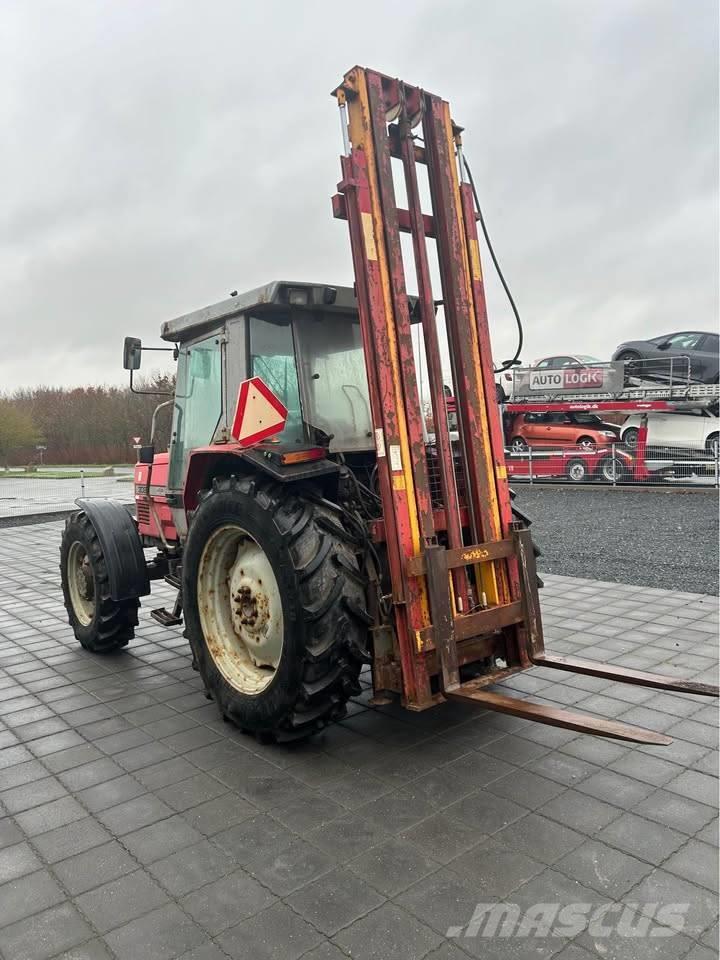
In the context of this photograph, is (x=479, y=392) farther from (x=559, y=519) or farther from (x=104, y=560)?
(x=559, y=519)

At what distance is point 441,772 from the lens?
3.30m

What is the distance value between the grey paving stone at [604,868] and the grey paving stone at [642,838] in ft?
0.16

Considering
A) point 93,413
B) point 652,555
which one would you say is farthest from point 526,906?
point 93,413

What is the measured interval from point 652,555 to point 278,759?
21.9 ft

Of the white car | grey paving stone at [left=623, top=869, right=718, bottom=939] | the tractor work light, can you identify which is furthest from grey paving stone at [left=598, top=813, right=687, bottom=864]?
the white car

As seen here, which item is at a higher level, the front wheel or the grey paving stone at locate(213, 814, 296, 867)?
the front wheel

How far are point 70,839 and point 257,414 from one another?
2.08 metres

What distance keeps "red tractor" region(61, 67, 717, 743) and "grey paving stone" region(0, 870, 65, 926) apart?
1.19m

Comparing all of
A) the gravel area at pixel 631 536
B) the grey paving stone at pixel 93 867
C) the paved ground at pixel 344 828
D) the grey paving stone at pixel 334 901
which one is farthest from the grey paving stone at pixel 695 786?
the gravel area at pixel 631 536

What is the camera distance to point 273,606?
11.9 ft

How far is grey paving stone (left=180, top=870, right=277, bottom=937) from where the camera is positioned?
7.71ft

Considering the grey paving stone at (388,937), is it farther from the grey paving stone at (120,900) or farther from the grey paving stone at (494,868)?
the grey paving stone at (120,900)

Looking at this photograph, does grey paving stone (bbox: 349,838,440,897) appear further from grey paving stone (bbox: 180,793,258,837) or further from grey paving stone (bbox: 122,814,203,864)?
grey paving stone (bbox: 122,814,203,864)

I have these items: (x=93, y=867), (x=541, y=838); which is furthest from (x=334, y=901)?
(x=93, y=867)
